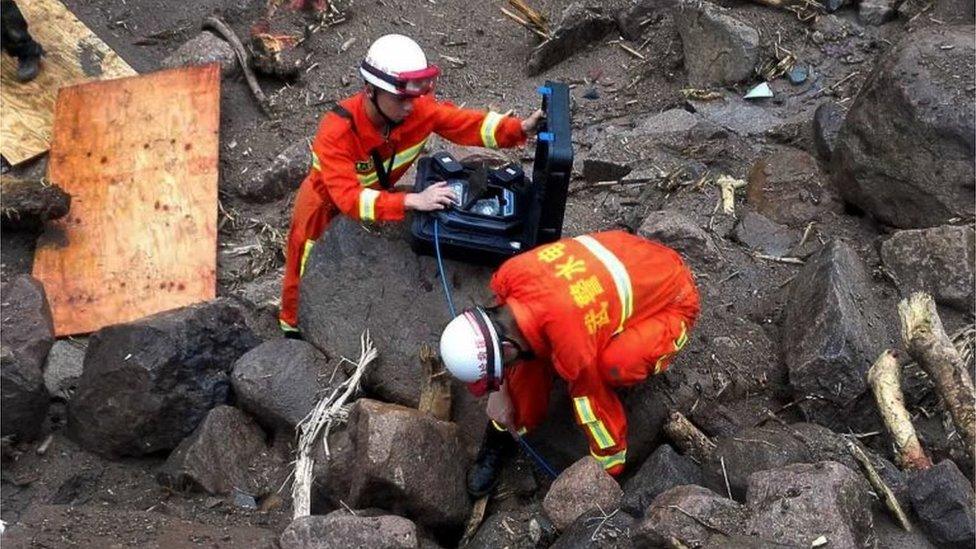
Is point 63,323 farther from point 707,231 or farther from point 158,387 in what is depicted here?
point 707,231

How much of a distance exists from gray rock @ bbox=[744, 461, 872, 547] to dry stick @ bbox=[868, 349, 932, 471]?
1.94ft

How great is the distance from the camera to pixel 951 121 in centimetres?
547

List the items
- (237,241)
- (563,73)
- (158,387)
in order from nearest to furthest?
(158,387)
(237,241)
(563,73)

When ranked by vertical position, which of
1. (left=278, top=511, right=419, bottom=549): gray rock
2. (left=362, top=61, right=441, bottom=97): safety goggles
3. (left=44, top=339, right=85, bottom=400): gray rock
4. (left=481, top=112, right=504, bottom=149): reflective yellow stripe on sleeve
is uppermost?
(left=362, top=61, right=441, bottom=97): safety goggles

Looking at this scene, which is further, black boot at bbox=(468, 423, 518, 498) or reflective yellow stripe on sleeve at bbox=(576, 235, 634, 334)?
black boot at bbox=(468, 423, 518, 498)

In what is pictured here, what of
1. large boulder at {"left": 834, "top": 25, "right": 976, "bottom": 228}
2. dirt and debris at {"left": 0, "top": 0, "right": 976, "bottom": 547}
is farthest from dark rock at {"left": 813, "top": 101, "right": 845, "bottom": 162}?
large boulder at {"left": 834, "top": 25, "right": 976, "bottom": 228}

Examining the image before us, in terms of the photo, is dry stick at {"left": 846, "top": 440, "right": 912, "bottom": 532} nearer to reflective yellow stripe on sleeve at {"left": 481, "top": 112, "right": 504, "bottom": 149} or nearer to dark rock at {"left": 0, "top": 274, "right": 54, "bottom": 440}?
reflective yellow stripe on sleeve at {"left": 481, "top": 112, "right": 504, "bottom": 149}

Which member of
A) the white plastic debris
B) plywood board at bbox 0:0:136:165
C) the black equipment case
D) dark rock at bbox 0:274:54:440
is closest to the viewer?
the black equipment case

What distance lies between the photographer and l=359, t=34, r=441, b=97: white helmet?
512 centimetres

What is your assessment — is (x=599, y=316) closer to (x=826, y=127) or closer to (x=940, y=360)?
(x=940, y=360)

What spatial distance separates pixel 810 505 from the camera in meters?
3.86

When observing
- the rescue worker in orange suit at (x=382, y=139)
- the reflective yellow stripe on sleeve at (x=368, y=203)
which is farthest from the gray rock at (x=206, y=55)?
the reflective yellow stripe on sleeve at (x=368, y=203)

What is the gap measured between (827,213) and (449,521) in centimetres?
302

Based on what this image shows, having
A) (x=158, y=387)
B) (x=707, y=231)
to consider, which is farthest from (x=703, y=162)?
(x=158, y=387)
